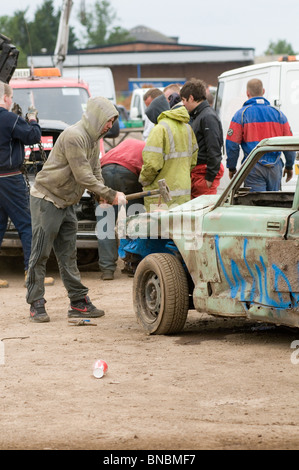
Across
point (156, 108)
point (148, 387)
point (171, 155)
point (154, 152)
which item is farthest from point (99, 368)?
point (156, 108)

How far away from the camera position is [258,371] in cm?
624

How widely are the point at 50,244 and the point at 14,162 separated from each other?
1889 millimetres

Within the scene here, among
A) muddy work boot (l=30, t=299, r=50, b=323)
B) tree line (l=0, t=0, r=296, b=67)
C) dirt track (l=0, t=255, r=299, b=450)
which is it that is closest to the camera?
dirt track (l=0, t=255, r=299, b=450)

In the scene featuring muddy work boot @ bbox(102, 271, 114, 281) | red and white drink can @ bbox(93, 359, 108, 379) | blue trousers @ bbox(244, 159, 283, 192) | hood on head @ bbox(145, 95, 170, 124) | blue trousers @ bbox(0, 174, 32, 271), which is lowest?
muddy work boot @ bbox(102, 271, 114, 281)

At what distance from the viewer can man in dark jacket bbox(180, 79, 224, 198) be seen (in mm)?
9922

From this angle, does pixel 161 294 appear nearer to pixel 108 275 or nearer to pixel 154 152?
pixel 154 152

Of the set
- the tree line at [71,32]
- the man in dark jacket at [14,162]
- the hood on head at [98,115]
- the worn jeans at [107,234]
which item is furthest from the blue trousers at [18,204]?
the tree line at [71,32]

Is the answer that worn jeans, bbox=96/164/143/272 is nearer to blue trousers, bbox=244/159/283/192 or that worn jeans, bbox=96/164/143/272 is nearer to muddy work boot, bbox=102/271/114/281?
muddy work boot, bbox=102/271/114/281

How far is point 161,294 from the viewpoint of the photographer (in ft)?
24.4

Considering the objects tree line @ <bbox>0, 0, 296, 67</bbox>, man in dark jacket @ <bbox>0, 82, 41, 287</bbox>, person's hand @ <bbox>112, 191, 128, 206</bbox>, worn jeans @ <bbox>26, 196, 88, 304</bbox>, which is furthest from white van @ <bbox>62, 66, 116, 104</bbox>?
tree line @ <bbox>0, 0, 296, 67</bbox>

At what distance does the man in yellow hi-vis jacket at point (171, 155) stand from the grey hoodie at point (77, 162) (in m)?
1.19

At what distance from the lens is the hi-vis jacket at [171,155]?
9461 mm

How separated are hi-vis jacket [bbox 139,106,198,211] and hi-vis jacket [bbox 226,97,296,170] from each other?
749 millimetres

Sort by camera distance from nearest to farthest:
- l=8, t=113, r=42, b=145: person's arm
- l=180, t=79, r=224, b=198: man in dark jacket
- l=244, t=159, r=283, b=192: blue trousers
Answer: l=8, t=113, r=42, b=145: person's arm → l=244, t=159, r=283, b=192: blue trousers → l=180, t=79, r=224, b=198: man in dark jacket
